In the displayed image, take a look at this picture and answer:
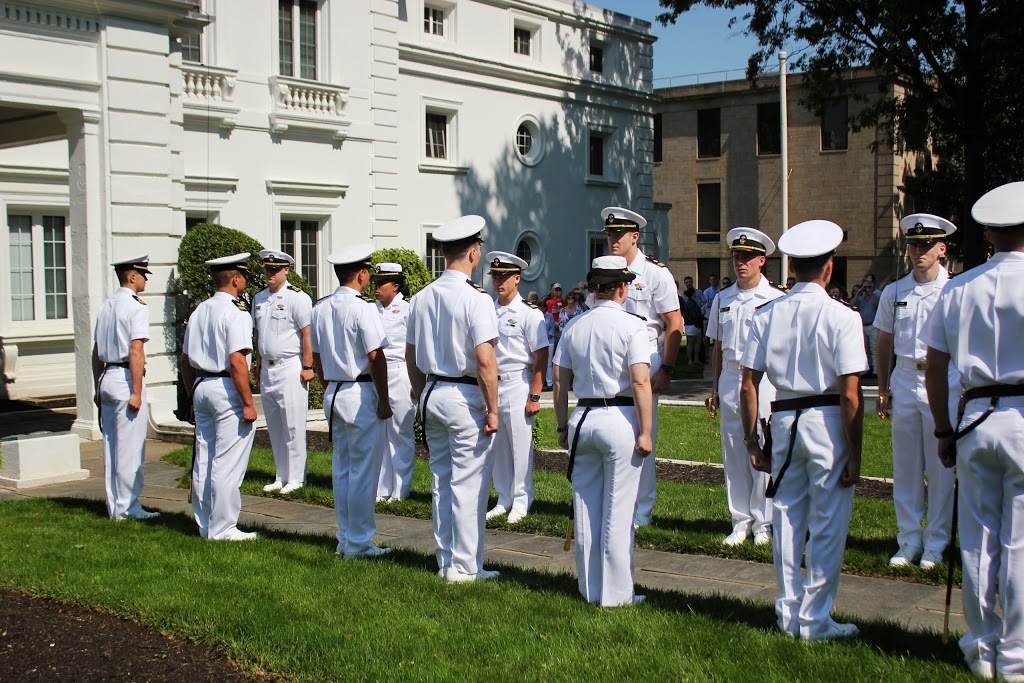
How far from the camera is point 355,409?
25.0ft

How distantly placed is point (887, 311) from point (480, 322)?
10.4 ft

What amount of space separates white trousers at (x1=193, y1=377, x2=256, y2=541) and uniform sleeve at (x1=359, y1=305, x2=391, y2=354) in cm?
142

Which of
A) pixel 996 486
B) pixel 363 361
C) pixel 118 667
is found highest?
pixel 363 361

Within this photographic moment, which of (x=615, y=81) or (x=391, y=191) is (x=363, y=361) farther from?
(x=615, y=81)

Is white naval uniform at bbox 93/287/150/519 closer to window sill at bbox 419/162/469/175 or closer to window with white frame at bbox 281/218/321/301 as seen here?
window with white frame at bbox 281/218/321/301

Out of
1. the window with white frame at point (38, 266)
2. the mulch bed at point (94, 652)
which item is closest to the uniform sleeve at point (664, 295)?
the mulch bed at point (94, 652)

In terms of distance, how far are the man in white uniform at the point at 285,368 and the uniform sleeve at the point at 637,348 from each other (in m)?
5.38

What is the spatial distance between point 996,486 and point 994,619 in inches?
25.6

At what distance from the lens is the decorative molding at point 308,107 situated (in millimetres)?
20484

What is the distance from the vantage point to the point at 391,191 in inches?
909

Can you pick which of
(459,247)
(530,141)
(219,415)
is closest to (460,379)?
(459,247)

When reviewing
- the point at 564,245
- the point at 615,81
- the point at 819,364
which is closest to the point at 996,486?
the point at 819,364

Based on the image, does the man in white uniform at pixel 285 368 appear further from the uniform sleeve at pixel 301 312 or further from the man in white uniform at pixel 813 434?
the man in white uniform at pixel 813 434

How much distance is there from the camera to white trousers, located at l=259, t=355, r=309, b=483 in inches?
420
